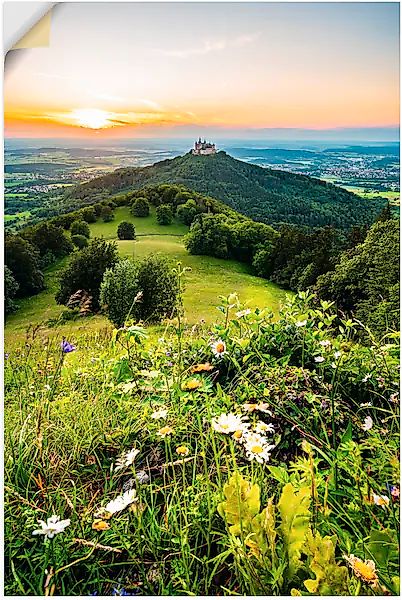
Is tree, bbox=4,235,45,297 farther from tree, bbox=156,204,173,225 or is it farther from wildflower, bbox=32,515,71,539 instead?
wildflower, bbox=32,515,71,539

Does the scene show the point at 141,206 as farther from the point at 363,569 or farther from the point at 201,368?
the point at 363,569

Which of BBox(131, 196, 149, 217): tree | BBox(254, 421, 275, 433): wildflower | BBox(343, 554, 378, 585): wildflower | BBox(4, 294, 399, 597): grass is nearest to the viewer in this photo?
BBox(343, 554, 378, 585): wildflower

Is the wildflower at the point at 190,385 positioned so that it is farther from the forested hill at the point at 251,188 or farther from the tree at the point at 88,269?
the forested hill at the point at 251,188

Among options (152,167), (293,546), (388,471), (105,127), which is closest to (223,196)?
(152,167)

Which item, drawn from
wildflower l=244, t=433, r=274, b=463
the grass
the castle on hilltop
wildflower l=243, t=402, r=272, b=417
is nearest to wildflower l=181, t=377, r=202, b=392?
the grass

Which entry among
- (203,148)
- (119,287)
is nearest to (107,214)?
(119,287)

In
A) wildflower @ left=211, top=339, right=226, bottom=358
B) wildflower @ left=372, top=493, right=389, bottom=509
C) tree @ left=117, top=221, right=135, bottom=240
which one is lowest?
wildflower @ left=372, top=493, right=389, bottom=509
